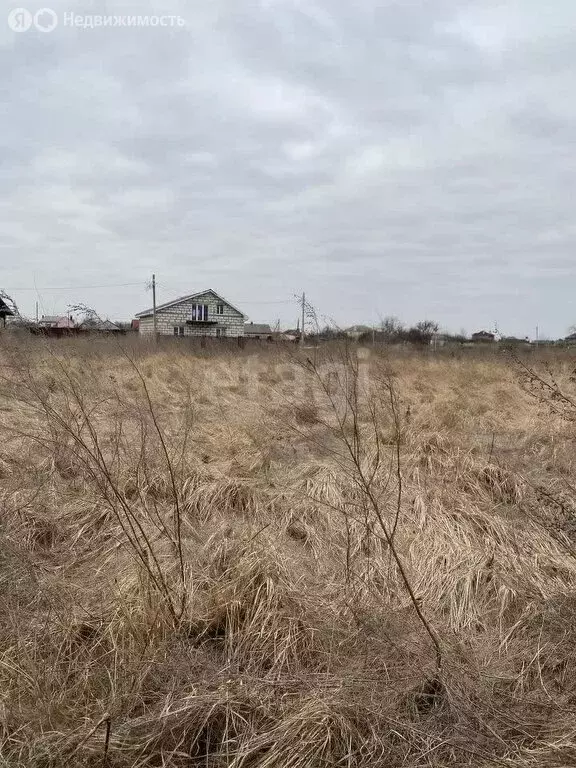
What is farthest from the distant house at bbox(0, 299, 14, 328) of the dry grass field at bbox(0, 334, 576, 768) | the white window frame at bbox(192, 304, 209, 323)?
the white window frame at bbox(192, 304, 209, 323)

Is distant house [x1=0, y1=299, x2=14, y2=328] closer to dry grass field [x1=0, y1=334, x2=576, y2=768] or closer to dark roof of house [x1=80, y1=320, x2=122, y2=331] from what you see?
dry grass field [x1=0, y1=334, x2=576, y2=768]

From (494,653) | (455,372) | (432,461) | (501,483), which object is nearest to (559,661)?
(494,653)

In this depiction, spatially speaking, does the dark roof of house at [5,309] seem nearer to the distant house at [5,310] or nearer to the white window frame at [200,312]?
the distant house at [5,310]

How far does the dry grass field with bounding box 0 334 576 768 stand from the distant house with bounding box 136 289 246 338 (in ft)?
122

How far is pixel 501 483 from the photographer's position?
466cm

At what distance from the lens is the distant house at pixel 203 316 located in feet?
137

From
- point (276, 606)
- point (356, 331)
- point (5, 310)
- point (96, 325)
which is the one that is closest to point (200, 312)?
point (96, 325)

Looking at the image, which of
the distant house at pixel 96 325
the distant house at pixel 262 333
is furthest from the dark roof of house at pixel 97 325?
the distant house at pixel 262 333

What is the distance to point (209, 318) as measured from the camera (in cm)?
4456

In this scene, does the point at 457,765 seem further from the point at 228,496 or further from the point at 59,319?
the point at 59,319

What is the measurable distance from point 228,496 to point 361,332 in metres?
1.55

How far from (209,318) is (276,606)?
42782mm

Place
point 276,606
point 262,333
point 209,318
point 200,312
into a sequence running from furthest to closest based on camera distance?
point 209,318 → point 200,312 → point 262,333 → point 276,606

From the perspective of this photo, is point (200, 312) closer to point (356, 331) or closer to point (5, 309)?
point (5, 309)
